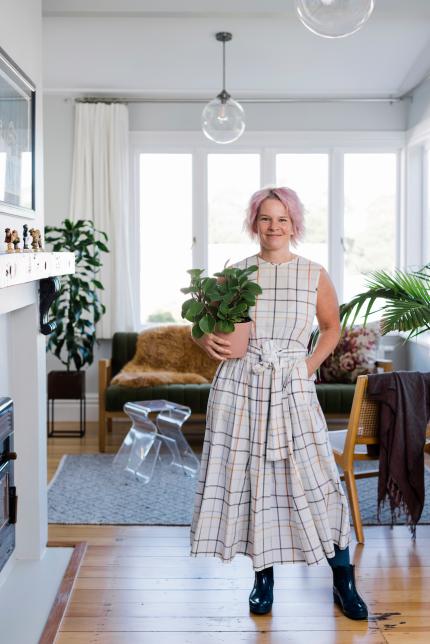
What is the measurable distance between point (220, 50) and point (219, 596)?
12.3ft

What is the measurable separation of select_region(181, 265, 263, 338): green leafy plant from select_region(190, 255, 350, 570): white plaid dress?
0.43 ft

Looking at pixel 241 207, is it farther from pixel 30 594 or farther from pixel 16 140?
pixel 30 594

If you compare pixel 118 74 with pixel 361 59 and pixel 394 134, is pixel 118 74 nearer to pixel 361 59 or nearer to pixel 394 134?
pixel 361 59

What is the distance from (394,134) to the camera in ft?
20.9

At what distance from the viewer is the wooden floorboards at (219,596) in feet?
9.04

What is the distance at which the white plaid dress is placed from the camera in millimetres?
2727

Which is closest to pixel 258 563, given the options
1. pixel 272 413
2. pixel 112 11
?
pixel 272 413

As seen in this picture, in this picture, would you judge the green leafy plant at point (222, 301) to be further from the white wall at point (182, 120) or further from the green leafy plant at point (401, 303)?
the white wall at point (182, 120)

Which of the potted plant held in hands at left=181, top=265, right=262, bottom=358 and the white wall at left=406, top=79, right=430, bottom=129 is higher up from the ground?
the white wall at left=406, top=79, right=430, bottom=129

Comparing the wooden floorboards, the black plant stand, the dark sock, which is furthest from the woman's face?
the black plant stand

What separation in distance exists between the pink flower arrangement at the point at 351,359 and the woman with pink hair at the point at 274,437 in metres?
2.94

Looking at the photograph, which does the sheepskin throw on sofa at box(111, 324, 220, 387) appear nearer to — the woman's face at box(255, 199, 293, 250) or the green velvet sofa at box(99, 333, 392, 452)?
the green velvet sofa at box(99, 333, 392, 452)

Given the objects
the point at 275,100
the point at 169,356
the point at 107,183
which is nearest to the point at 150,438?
the point at 169,356

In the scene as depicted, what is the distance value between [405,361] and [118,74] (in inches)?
122
